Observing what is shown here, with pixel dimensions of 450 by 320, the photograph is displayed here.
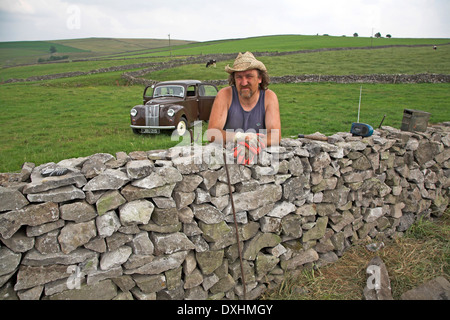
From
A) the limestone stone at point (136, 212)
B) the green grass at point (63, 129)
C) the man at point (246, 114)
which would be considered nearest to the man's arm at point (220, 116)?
the man at point (246, 114)

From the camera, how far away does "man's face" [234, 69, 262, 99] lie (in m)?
A: 3.60

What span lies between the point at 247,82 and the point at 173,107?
6358 mm

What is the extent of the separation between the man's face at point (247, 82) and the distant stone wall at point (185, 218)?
32.4 inches

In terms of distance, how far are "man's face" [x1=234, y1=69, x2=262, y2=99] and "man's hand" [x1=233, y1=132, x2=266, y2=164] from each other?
54 centimetres

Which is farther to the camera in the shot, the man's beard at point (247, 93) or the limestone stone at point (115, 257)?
the man's beard at point (247, 93)

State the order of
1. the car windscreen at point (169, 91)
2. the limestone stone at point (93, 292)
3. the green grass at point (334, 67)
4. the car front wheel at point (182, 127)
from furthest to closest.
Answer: the green grass at point (334, 67) < the car windscreen at point (169, 91) < the car front wheel at point (182, 127) < the limestone stone at point (93, 292)

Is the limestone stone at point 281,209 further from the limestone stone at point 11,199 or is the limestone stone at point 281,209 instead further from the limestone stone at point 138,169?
the limestone stone at point 11,199

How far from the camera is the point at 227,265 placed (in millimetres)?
3838

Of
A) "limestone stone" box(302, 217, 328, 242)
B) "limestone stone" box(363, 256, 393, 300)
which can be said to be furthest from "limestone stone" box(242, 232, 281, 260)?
"limestone stone" box(363, 256, 393, 300)

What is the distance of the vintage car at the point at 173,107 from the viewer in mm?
9305

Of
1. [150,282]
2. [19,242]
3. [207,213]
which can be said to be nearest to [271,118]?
[207,213]

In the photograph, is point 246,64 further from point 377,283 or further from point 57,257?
point 377,283

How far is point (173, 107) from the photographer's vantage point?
959 cm
